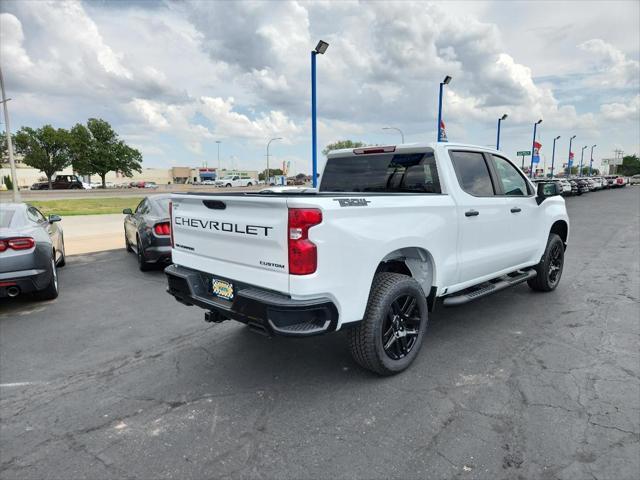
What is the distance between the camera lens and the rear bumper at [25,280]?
5.24 m

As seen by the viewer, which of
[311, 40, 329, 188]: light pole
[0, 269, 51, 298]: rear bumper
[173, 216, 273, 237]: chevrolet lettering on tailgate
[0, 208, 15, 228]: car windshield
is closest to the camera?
[173, 216, 273, 237]: chevrolet lettering on tailgate

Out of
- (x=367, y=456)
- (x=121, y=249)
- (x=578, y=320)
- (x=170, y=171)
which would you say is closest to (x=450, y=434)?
(x=367, y=456)

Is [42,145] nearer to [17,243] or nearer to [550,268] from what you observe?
[17,243]

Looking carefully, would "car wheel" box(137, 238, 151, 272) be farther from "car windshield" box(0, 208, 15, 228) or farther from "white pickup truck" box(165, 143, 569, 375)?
"white pickup truck" box(165, 143, 569, 375)

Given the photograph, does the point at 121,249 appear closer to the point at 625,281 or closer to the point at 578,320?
the point at 578,320

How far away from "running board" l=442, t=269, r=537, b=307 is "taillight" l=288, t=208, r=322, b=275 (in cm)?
182

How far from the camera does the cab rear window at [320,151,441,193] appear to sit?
4.30 metres

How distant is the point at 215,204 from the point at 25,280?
11.2 feet

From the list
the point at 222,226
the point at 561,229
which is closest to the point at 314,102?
the point at 561,229

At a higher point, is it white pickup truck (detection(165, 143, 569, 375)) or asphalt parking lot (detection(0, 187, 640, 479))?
white pickup truck (detection(165, 143, 569, 375))

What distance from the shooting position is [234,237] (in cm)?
336

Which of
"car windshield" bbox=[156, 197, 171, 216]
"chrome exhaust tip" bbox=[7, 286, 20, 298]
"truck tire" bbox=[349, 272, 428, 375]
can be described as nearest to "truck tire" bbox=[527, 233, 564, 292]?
"truck tire" bbox=[349, 272, 428, 375]

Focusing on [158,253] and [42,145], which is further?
[42,145]

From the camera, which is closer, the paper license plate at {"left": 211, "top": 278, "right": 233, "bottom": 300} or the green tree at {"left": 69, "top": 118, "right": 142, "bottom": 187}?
the paper license plate at {"left": 211, "top": 278, "right": 233, "bottom": 300}
